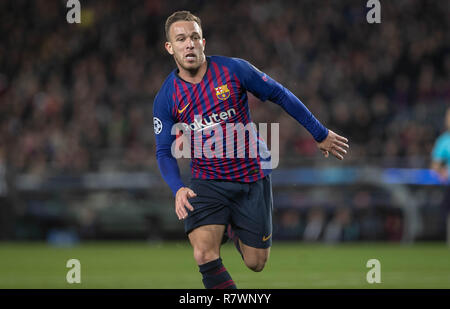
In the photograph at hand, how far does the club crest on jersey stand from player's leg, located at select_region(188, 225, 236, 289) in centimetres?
103

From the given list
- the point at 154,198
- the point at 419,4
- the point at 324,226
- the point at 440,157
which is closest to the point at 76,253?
the point at 154,198

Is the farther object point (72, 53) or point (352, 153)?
point (72, 53)

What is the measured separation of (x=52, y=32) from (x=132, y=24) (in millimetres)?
2279

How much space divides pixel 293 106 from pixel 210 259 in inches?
53.8

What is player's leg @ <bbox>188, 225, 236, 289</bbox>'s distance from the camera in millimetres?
6090

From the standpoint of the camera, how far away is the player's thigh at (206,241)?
6094 mm

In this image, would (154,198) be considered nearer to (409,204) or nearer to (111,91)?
(111,91)

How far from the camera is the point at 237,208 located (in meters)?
6.44

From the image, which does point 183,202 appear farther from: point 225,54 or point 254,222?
point 225,54

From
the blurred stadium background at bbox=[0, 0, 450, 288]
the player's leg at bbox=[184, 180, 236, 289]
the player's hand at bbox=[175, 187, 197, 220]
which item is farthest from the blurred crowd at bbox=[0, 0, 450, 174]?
the player's hand at bbox=[175, 187, 197, 220]

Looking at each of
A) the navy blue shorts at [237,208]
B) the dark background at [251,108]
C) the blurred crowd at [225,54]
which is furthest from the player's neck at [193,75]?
the blurred crowd at [225,54]

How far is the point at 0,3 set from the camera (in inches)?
908

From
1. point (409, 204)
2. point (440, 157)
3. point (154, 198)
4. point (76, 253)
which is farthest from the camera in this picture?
point (154, 198)

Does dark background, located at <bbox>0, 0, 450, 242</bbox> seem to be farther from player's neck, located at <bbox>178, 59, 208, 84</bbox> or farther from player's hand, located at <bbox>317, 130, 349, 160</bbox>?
player's neck, located at <bbox>178, 59, 208, 84</bbox>
